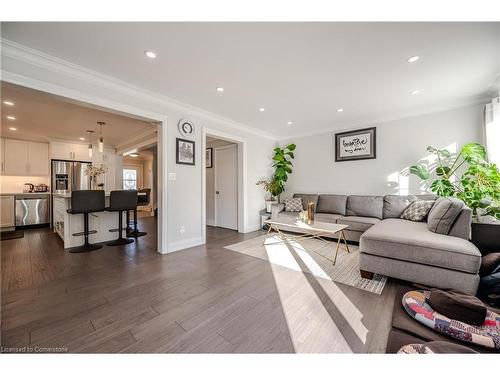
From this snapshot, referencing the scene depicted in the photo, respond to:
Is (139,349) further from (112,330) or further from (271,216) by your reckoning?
(271,216)

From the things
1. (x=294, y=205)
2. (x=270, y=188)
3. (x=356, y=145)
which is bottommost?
(x=294, y=205)

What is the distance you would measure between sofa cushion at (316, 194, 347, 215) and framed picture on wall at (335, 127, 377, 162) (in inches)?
35.5

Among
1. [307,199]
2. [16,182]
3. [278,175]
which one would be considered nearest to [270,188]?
[278,175]

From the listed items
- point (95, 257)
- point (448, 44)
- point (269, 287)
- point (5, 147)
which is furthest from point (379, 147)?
point (5, 147)

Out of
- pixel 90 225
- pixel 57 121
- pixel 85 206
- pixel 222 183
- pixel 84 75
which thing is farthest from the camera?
pixel 222 183

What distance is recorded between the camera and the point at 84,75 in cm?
229

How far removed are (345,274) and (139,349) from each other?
2.21 meters

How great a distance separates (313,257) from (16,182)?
7.87 meters

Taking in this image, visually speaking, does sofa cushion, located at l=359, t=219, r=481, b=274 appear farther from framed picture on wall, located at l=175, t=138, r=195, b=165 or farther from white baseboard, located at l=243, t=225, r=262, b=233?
framed picture on wall, located at l=175, t=138, r=195, b=165

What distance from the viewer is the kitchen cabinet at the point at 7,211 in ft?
15.1

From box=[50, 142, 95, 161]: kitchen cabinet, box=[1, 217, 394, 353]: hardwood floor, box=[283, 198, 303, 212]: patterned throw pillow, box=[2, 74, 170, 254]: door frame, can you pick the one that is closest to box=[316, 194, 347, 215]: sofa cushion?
box=[283, 198, 303, 212]: patterned throw pillow

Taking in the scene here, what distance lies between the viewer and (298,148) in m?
5.19

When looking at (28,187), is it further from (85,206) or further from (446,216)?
(446,216)

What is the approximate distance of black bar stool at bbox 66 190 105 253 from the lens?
3.08 metres
